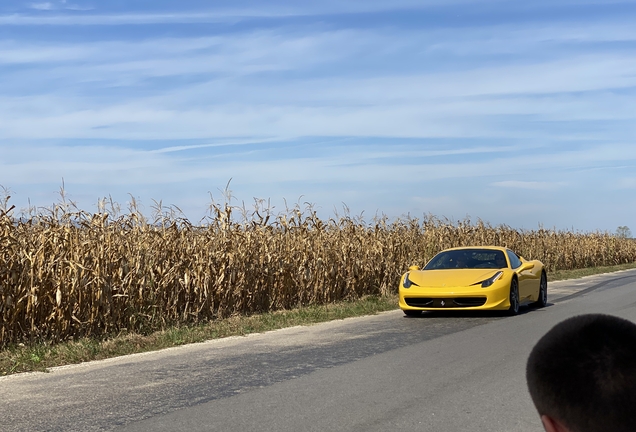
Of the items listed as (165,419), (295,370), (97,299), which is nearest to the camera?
(165,419)

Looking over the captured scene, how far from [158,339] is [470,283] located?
628 cm

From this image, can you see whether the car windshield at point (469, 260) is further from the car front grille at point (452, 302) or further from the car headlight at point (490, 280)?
the car front grille at point (452, 302)

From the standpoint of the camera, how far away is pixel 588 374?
141 cm

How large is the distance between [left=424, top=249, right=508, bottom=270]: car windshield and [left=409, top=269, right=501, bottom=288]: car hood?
1.54 feet

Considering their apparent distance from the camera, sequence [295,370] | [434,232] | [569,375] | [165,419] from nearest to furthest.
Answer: [569,375], [165,419], [295,370], [434,232]

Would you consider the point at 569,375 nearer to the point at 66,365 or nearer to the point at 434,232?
the point at 66,365

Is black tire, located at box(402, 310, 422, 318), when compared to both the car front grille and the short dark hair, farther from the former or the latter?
the short dark hair

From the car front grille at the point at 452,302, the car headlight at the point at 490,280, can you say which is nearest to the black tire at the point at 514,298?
the car headlight at the point at 490,280

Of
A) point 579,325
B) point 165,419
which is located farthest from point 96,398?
point 579,325

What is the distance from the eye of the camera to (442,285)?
1501 cm

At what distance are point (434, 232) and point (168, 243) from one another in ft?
45.8

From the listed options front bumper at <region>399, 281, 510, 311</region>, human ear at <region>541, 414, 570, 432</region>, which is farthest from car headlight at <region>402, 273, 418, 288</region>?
human ear at <region>541, 414, 570, 432</region>

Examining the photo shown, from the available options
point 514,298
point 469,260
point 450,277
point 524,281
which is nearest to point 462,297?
point 450,277

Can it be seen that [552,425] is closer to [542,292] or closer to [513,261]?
[513,261]
